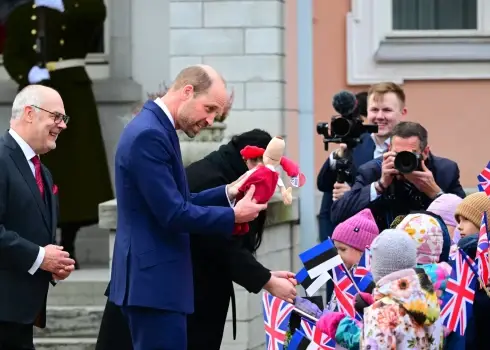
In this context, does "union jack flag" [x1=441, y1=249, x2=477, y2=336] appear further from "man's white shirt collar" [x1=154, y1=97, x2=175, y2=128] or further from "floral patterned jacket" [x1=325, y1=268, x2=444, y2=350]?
"man's white shirt collar" [x1=154, y1=97, x2=175, y2=128]

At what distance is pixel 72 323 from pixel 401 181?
10.4 ft

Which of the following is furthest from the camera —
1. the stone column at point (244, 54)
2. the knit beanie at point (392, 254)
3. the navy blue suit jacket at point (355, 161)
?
the stone column at point (244, 54)

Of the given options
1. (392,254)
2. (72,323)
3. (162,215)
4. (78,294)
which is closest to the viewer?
(392,254)

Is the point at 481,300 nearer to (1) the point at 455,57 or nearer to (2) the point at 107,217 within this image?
(2) the point at 107,217

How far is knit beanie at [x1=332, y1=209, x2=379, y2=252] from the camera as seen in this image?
7.32 meters

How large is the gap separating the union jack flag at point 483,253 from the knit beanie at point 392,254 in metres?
0.77

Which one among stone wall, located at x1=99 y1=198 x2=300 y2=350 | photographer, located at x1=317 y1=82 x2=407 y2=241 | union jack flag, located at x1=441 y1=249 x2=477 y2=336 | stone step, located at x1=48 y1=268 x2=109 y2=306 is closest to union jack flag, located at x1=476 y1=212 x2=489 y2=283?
union jack flag, located at x1=441 y1=249 x2=477 y2=336

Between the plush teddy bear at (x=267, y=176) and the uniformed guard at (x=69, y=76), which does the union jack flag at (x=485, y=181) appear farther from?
the uniformed guard at (x=69, y=76)

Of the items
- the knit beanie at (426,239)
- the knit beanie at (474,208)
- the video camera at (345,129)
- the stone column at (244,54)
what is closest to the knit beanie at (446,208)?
the knit beanie at (474,208)

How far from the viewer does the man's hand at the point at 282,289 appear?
22.0ft

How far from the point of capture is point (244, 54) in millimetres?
11602

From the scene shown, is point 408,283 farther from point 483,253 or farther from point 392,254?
point 483,253

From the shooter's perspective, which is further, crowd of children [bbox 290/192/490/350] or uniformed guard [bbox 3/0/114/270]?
uniformed guard [bbox 3/0/114/270]

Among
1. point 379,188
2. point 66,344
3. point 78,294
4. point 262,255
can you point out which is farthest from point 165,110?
point 78,294
